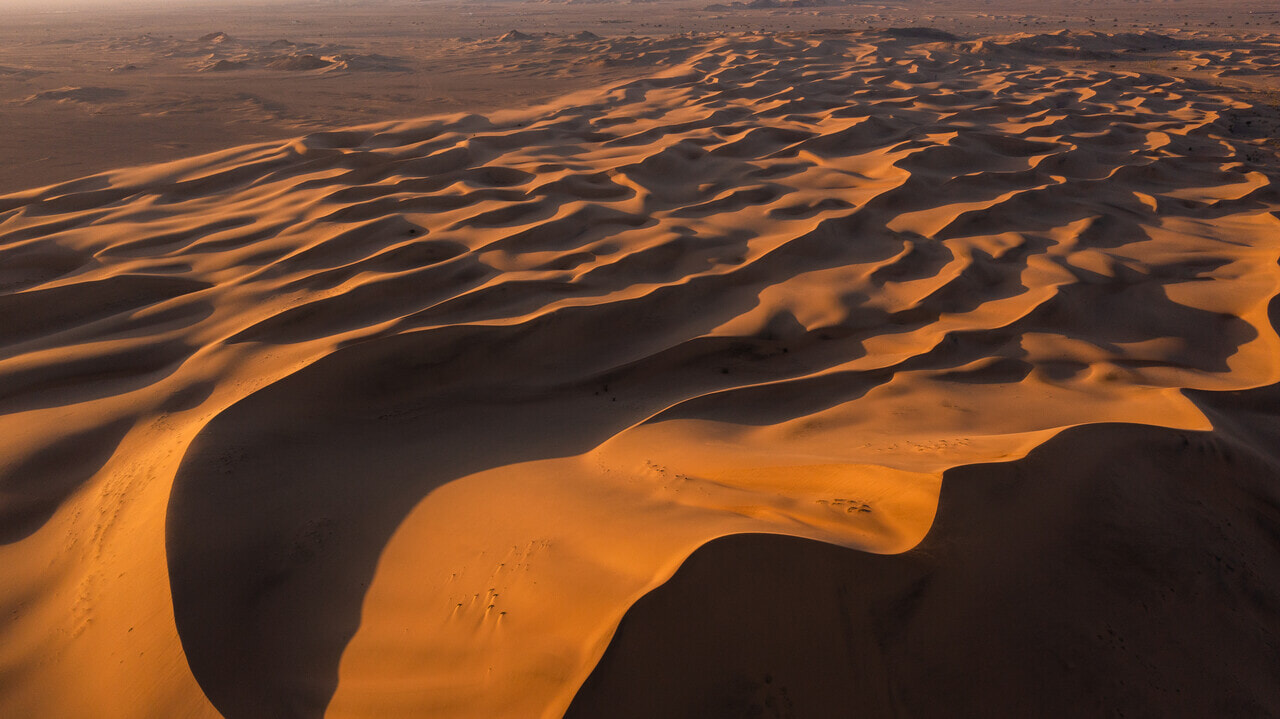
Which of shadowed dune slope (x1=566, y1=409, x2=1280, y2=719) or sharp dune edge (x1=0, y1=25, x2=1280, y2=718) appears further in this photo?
sharp dune edge (x1=0, y1=25, x2=1280, y2=718)

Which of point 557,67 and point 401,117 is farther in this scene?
point 557,67

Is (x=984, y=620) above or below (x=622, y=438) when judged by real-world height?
above

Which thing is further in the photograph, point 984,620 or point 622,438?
point 622,438

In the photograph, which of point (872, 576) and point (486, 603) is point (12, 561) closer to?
point (486, 603)

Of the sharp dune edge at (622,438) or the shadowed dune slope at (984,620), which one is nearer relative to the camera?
the shadowed dune slope at (984,620)

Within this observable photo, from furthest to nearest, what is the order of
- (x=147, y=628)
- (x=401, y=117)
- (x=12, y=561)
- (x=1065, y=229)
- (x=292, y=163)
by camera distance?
(x=401, y=117), (x=292, y=163), (x=1065, y=229), (x=12, y=561), (x=147, y=628)

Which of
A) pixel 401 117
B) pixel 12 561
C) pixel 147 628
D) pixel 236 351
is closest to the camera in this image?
pixel 147 628

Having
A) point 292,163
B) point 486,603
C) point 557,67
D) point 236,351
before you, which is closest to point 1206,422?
point 486,603

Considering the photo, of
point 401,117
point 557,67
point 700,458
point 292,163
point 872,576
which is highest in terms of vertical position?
point 872,576
